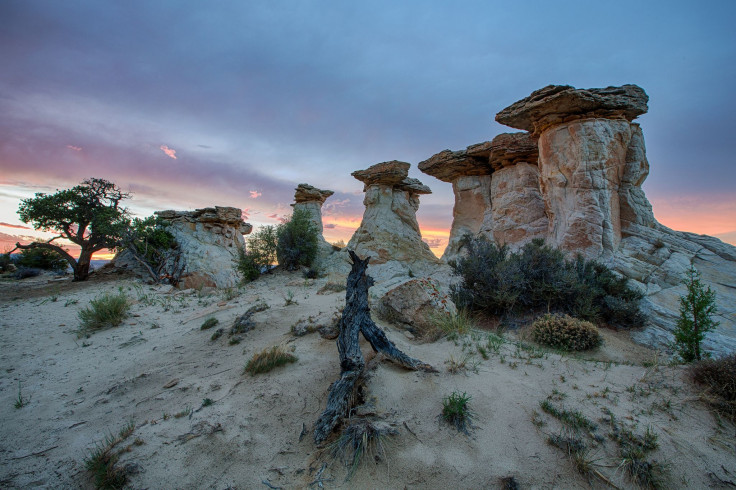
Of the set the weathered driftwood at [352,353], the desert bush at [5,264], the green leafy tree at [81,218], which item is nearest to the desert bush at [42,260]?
the desert bush at [5,264]

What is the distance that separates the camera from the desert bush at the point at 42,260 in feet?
53.2

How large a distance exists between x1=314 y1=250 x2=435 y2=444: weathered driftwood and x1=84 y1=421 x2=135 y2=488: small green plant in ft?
5.32

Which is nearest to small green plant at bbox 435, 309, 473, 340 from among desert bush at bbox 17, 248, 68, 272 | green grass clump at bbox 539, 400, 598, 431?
green grass clump at bbox 539, 400, 598, 431

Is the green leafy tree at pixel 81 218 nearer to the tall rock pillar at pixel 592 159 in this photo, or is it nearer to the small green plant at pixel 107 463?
the small green plant at pixel 107 463

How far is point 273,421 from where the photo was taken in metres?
3.02

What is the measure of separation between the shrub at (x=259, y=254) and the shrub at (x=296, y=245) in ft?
1.13

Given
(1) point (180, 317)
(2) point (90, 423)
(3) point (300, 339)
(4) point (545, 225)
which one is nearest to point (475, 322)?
(3) point (300, 339)

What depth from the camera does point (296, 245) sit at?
14.6 m

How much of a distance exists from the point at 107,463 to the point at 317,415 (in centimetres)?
183

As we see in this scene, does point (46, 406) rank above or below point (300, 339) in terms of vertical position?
below

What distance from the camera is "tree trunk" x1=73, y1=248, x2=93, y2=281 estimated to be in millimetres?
12922

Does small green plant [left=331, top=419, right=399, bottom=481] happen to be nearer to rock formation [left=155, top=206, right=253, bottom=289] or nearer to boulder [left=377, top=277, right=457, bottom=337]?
boulder [left=377, top=277, right=457, bottom=337]

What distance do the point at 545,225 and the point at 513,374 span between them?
10744 millimetres

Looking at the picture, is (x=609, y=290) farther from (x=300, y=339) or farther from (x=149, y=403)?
(x=149, y=403)
